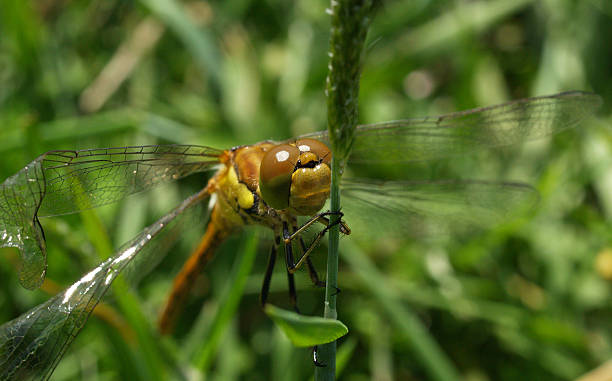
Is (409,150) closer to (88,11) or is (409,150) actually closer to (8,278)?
(8,278)

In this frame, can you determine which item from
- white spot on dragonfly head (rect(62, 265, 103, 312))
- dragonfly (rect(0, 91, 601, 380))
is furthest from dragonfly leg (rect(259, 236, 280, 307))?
white spot on dragonfly head (rect(62, 265, 103, 312))

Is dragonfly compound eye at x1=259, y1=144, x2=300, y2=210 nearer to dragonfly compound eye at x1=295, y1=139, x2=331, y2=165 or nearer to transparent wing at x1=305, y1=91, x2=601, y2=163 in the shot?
dragonfly compound eye at x1=295, y1=139, x2=331, y2=165

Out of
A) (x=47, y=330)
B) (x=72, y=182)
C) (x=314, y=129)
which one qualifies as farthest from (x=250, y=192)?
(x=314, y=129)

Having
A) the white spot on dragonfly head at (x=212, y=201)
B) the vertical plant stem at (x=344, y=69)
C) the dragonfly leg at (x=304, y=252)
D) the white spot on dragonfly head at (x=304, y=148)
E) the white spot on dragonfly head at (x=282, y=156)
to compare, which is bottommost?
the dragonfly leg at (x=304, y=252)

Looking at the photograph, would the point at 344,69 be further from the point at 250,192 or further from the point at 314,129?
the point at 314,129

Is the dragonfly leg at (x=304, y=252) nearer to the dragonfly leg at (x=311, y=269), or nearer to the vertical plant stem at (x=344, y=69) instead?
the dragonfly leg at (x=311, y=269)

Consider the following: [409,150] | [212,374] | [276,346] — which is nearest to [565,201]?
[409,150]

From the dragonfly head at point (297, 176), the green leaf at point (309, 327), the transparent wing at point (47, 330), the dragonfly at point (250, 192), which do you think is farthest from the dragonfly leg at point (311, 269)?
the transparent wing at point (47, 330)
